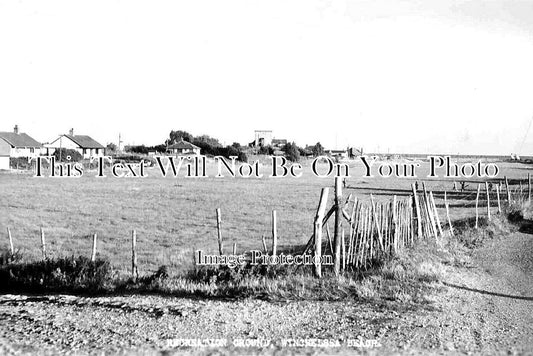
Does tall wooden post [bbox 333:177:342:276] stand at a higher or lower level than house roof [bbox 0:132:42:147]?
lower

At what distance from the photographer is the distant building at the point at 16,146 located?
2446 inches

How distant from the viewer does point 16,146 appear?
66.2m

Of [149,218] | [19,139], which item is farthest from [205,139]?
[149,218]

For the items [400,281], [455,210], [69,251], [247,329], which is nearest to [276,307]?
[247,329]

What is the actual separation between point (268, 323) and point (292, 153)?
57676mm

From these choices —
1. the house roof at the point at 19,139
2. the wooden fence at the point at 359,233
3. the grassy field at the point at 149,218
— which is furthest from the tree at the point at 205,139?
the wooden fence at the point at 359,233

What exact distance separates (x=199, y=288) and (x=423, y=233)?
291 inches

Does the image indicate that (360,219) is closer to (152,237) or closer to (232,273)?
(232,273)

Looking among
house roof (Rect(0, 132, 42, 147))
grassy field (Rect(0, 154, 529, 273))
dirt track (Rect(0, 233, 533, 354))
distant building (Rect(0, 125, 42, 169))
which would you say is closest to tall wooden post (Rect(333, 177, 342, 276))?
dirt track (Rect(0, 233, 533, 354))

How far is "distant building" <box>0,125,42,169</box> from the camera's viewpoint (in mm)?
62125

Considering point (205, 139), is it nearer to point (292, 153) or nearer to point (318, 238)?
point (292, 153)

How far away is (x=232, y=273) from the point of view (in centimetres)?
988

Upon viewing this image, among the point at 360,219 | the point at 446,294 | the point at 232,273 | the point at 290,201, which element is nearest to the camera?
the point at 446,294

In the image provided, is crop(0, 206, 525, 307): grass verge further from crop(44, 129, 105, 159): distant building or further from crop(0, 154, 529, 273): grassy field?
crop(44, 129, 105, 159): distant building
